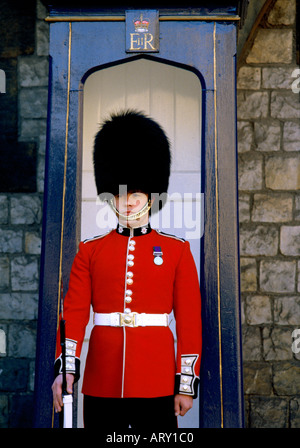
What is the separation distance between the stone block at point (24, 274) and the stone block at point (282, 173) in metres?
1.72

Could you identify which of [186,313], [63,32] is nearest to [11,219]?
[63,32]

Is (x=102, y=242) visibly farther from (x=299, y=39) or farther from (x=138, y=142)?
(x=299, y=39)

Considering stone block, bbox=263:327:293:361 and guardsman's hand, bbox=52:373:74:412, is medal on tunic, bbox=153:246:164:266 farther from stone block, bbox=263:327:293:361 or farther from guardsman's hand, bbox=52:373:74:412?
stone block, bbox=263:327:293:361

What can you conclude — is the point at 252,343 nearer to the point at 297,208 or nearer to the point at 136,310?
the point at 297,208

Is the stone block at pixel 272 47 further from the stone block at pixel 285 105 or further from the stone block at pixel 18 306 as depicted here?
the stone block at pixel 18 306

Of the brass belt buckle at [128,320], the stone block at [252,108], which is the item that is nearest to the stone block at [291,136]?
the stone block at [252,108]

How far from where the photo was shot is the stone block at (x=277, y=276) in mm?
3125

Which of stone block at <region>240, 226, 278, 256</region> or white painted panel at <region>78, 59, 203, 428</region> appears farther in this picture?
stone block at <region>240, 226, 278, 256</region>

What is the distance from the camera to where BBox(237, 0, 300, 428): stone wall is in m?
3.10

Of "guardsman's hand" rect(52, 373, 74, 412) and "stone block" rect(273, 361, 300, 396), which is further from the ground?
"guardsman's hand" rect(52, 373, 74, 412)

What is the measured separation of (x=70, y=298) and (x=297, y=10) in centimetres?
265

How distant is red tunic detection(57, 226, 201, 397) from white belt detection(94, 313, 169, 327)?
0.06ft

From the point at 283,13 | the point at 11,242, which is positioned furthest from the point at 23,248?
the point at 283,13

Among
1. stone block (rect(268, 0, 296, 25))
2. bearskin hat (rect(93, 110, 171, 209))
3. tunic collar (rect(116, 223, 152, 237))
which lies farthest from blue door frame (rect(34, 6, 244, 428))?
stone block (rect(268, 0, 296, 25))
